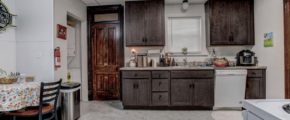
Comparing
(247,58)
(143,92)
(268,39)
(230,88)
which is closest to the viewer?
(268,39)

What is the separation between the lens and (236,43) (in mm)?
3207

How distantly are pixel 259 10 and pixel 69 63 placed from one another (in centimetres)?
464

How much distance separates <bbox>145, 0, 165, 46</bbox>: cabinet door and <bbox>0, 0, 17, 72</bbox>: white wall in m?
2.49

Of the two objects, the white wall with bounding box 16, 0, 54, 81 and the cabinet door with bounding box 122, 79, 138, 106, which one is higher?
Answer: the white wall with bounding box 16, 0, 54, 81

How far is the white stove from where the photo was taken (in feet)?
2.13

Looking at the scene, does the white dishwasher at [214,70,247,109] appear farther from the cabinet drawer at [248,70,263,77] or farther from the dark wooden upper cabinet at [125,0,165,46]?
the dark wooden upper cabinet at [125,0,165,46]

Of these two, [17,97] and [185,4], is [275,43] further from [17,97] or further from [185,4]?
[17,97]

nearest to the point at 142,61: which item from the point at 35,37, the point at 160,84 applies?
the point at 160,84

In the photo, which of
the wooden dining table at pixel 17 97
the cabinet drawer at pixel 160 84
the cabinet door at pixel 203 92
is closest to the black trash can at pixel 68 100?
the wooden dining table at pixel 17 97

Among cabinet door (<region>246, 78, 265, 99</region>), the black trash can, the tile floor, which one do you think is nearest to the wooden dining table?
the black trash can

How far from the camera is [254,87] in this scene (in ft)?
9.59

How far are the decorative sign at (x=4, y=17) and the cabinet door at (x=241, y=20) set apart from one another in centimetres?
431

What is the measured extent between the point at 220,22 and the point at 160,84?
1.94 m

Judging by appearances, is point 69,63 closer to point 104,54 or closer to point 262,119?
point 104,54
